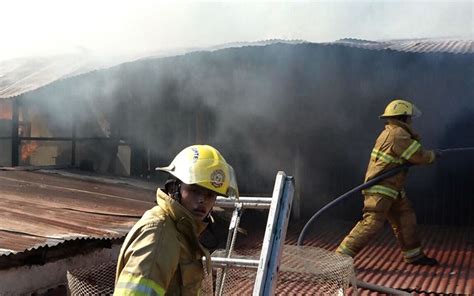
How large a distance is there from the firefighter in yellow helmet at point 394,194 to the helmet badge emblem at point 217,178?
3.63m

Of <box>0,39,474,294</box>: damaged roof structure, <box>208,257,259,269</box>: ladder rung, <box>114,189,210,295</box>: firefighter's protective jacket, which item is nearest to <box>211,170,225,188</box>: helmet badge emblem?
Answer: <box>114,189,210,295</box>: firefighter's protective jacket

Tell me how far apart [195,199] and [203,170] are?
12 centimetres

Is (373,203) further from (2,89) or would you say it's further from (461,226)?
(2,89)

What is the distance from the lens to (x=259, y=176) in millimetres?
8617

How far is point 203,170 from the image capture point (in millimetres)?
2184

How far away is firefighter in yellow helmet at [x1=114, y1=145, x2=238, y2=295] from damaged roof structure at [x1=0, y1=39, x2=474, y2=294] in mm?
3501

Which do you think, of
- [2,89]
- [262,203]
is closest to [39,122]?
[2,89]

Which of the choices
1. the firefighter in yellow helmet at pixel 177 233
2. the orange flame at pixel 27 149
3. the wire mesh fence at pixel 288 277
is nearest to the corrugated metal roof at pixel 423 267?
the wire mesh fence at pixel 288 277

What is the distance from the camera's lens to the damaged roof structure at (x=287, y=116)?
6.64 m

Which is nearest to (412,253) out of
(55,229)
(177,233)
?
(55,229)

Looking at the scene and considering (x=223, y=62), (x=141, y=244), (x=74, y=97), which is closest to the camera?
(x=141, y=244)

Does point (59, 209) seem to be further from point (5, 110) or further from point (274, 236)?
point (5, 110)

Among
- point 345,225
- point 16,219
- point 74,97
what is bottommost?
point 345,225

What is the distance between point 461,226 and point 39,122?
8237 mm
